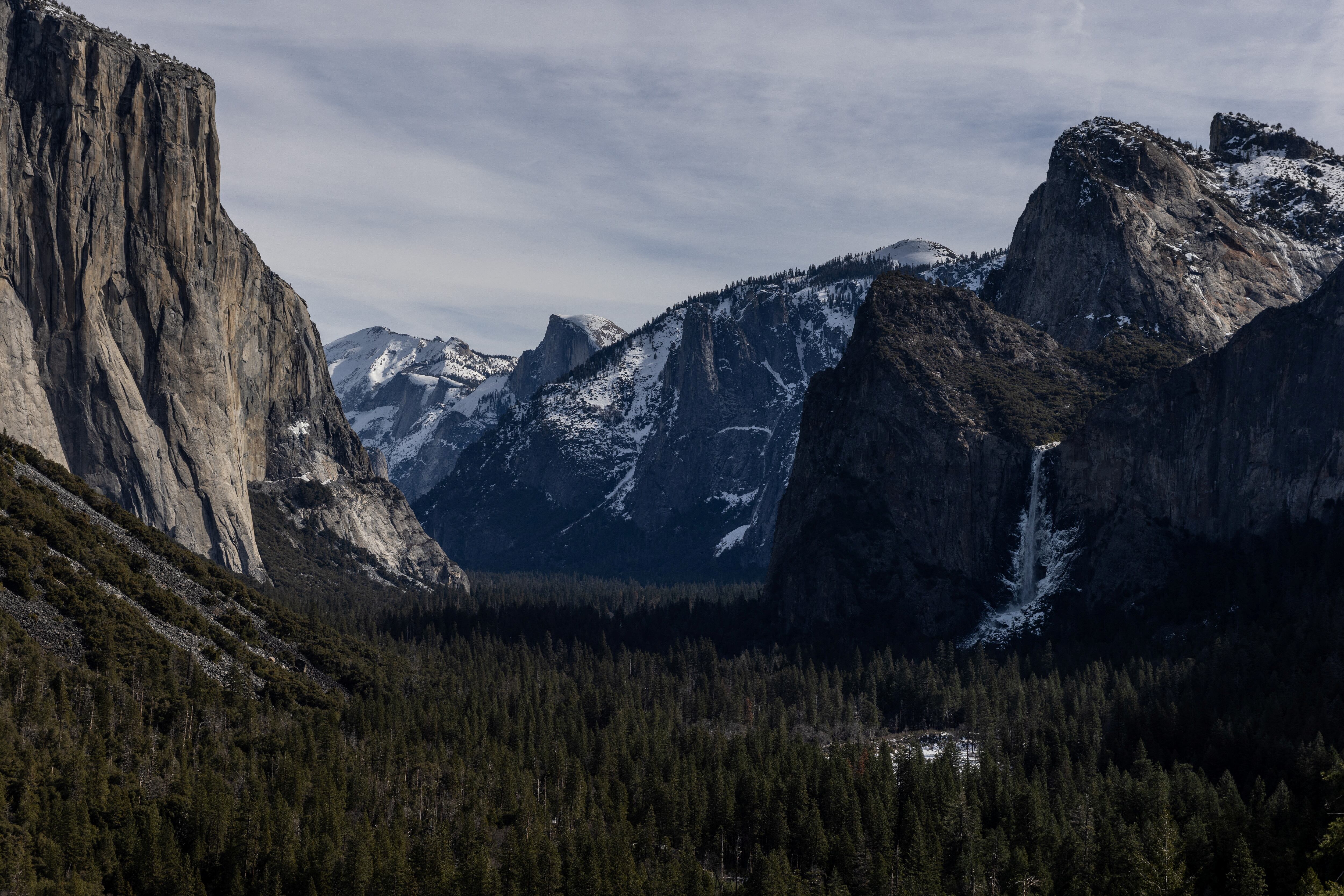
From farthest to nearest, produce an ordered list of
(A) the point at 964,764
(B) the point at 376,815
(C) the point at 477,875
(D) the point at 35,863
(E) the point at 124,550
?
(E) the point at 124,550 < (A) the point at 964,764 < (B) the point at 376,815 < (C) the point at 477,875 < (D) the point at 35,863

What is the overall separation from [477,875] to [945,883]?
42097 millimetres

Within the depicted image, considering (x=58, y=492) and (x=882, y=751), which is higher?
(x=58, y=492)

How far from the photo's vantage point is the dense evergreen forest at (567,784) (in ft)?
414

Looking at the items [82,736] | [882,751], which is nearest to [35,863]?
[82,736]

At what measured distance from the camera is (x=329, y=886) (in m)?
124

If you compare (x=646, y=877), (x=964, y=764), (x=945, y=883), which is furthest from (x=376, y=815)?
(x=964, y=764)

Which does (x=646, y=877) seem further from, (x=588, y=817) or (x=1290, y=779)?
(x=1290, y=779)

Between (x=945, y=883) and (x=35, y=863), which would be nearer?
(x=35, y=863)

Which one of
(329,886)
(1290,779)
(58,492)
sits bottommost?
(329,886)

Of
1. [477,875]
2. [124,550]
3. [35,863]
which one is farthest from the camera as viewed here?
[124,550]

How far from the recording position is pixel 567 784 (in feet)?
535

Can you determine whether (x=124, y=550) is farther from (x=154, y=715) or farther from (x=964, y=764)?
(x=964, y=764)

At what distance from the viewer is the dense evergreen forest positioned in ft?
414

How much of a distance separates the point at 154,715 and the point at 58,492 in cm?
5506
